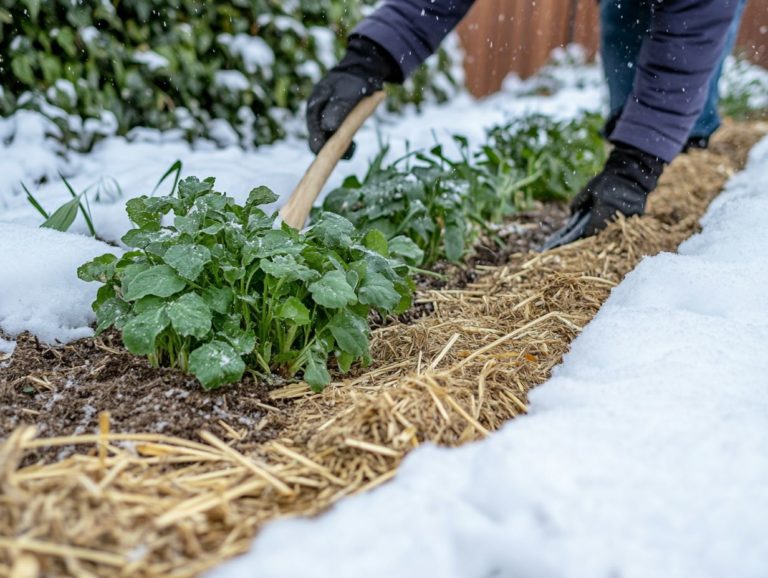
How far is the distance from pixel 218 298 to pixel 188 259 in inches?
4.3

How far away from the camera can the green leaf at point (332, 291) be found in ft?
4.26

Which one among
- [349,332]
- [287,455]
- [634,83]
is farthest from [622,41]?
[287,455]

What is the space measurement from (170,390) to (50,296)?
48 centimetres

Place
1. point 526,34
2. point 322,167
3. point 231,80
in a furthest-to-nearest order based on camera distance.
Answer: point 526,34 → point 231,80 → point 322,167

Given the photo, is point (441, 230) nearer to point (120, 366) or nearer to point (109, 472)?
point (120, 366)

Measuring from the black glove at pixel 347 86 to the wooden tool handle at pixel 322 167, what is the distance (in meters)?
0.04

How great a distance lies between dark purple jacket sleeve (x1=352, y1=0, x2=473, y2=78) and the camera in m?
2.32

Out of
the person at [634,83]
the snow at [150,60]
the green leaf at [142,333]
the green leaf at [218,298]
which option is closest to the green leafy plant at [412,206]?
the person at [634,83]

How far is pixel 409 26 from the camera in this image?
2.35 m

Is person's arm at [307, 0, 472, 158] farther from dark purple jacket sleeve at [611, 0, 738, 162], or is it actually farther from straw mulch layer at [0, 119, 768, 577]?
straw mulch layer at [0, 119, 768, 577]

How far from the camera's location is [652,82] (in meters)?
2.29

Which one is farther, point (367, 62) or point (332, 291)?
point (367, 62)

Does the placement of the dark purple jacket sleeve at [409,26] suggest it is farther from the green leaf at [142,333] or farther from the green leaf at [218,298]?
the green leaf at [142,333]

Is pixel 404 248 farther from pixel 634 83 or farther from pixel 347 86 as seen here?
pixel 634 83
